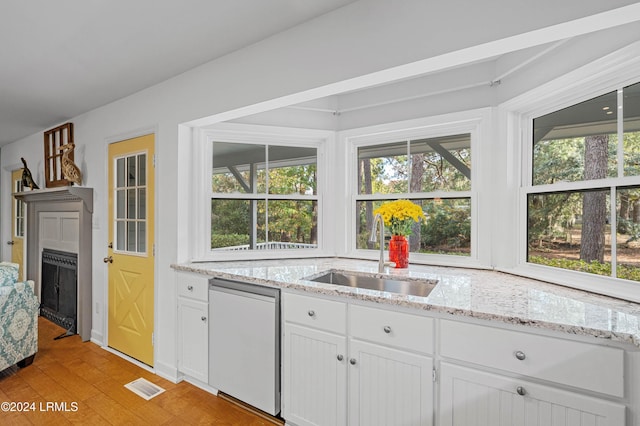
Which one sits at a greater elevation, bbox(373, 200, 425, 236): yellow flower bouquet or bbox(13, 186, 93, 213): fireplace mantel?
bbox(13, 186, 93, 213): fireplace mantel

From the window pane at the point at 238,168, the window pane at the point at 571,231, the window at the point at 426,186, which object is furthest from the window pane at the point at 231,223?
the window pane at the point at 571,231

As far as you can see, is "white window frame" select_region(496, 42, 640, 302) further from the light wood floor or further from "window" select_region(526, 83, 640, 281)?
the light wood floor

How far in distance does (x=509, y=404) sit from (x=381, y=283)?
969 mm

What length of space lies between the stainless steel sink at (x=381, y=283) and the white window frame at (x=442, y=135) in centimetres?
49

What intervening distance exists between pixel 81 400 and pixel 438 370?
2423 millimetres

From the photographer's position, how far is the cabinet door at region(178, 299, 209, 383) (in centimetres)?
235

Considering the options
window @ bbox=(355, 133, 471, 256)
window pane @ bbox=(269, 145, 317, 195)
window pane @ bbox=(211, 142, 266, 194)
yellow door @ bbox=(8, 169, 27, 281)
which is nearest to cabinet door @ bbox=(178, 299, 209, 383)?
window pane @ bbox=(211, 142, 266, 194)

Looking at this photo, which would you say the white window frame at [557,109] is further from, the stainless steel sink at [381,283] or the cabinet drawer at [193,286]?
the cabinet drawer at [193,286]

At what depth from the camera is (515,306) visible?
1432 millimetres

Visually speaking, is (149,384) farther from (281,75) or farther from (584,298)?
(584,298)

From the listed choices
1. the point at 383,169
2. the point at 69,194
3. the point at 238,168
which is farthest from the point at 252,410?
the point at 69,194

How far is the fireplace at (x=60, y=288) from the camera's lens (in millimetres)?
3562

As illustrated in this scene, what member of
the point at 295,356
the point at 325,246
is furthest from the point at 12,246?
the point at 295,356

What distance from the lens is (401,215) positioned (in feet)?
7.70
